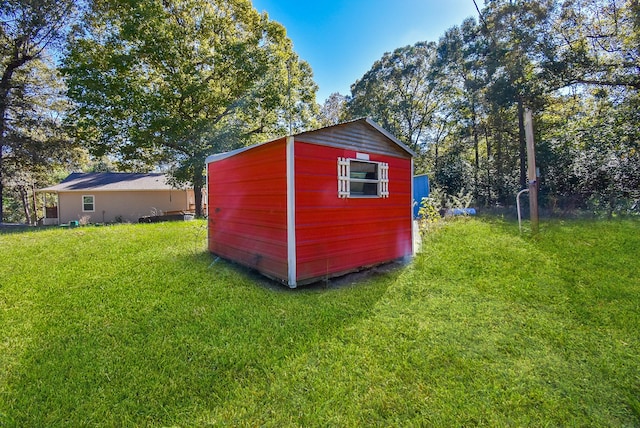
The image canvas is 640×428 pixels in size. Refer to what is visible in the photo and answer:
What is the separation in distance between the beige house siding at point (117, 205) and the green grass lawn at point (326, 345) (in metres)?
11.6

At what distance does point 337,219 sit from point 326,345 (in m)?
2.25

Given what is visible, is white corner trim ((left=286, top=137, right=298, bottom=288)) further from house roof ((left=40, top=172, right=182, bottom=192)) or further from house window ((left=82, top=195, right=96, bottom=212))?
house window ((left=82, top=195, right=96, bottom=212))

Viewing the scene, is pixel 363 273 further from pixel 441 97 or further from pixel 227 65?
pixel 441 97

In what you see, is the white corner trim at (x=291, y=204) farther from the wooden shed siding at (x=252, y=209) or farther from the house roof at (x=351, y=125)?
the house roof at (x=351, y=125)

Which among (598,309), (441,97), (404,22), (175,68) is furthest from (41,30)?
(441,97)

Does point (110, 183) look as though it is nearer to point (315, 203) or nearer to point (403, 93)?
point (315, 203)

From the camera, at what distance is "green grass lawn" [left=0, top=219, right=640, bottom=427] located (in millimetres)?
2092

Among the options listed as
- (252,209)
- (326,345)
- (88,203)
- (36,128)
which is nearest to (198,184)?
(88,203)

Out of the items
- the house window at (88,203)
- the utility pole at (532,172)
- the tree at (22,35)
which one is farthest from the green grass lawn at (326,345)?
the tree at (22,35)

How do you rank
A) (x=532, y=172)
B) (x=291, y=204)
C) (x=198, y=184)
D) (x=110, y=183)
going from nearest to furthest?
1. (x=291, y=204)
2. (x=532, y=172)
3. (x=198, y=184)
4. (x=110, y=183)

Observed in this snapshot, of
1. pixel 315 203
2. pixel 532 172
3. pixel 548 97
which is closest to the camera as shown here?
pixel 315 203

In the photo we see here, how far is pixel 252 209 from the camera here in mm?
5031

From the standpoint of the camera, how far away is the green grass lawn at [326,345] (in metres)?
2.09

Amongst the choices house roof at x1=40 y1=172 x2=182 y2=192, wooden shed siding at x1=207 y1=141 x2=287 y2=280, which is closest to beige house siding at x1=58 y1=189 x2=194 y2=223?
house roof at x1=40 y1=172 x2=182 y2=192
